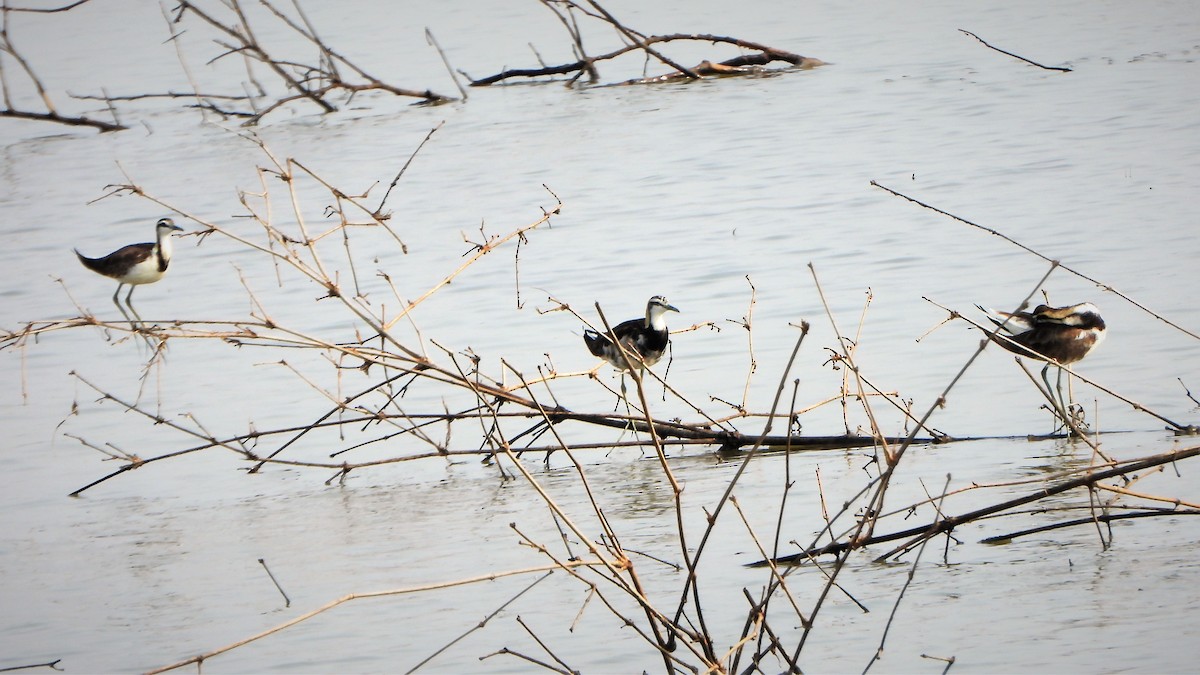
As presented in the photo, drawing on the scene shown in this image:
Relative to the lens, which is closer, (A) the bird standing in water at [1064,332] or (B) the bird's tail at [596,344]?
(A) the bird standing in water at [1064,332]

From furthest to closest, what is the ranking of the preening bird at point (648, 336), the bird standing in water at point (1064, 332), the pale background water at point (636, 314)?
the preening bird at point (648, 336), the bird standing in water at point (1064, 332), the pale background water at point (636, 314)

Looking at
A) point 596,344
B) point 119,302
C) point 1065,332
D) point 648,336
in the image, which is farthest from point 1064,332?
point 119,302

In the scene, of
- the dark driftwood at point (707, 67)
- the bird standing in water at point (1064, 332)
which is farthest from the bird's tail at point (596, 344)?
the dark driftwood at point (707, 67)

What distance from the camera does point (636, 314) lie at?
10.8 metres

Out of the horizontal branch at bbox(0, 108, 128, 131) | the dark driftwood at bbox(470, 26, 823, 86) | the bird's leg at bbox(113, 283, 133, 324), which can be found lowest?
the bird's leg at bbox(113, 283, 133, 324)

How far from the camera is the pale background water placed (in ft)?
18.2

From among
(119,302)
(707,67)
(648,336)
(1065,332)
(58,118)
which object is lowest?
(119,302)

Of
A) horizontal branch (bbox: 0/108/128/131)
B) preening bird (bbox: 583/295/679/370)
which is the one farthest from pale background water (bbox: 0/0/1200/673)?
horizontal branch (bbox: 0/108/128/131)

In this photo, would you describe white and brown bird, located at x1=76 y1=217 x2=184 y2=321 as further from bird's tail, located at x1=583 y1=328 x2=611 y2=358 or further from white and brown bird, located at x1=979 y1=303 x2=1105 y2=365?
white and brown bird, located at x1=979 y1=303 x2=1105 y2=365

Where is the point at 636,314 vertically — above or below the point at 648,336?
below

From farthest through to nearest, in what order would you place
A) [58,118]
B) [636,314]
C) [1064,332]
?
[58,118]
[636,314]
[1064,332]

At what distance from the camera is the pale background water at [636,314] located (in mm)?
5555

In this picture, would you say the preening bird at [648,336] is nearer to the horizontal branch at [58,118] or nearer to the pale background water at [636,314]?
the pale background water at [636,314]

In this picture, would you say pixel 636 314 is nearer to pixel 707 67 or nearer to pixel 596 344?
pixel 596 344
